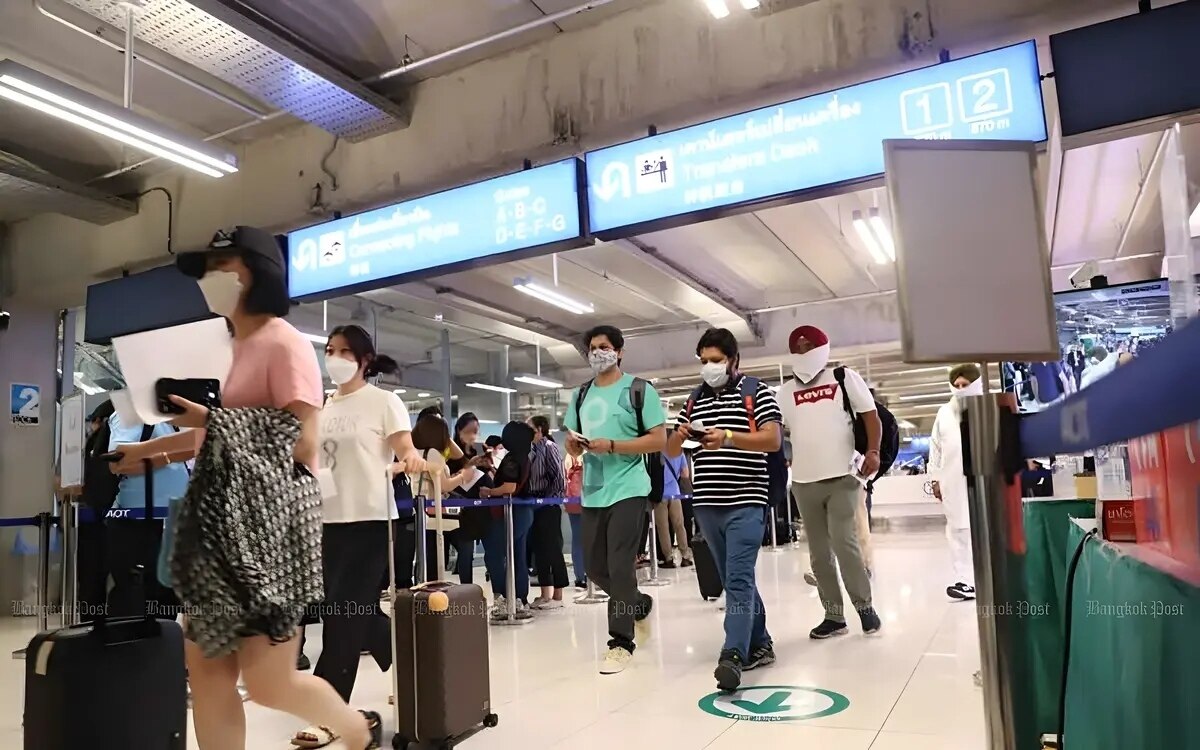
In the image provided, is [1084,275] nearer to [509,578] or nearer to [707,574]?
[707,574]

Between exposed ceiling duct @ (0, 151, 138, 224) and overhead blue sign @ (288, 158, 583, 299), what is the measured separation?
2313 millimetres

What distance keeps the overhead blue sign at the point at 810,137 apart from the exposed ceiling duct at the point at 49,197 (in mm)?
4419

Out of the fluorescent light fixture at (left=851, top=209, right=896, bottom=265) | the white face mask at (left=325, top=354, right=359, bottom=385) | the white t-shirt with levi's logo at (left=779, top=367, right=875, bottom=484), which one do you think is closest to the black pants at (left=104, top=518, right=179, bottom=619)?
the white face mask at (left=325, top=354, right=359, bottom=385)

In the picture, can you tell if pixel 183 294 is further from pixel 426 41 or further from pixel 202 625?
pixel 202 625

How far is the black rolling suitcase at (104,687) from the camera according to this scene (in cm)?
169

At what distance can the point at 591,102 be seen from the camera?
15.4 feet

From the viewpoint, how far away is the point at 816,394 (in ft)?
13.0

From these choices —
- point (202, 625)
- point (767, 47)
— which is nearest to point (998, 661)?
point (202, 625)

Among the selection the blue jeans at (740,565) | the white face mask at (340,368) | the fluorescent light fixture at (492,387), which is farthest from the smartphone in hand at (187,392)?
the fluorescent light fixture at (492,387)

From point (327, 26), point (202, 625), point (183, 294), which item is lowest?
point (202, 625)

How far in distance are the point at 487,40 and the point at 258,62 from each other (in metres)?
1.26

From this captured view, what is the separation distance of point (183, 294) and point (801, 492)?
4.50 m

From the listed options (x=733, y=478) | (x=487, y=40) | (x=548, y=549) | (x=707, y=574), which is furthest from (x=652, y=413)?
(x=548, y=549)

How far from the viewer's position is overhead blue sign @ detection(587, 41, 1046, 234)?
3.39 metres
